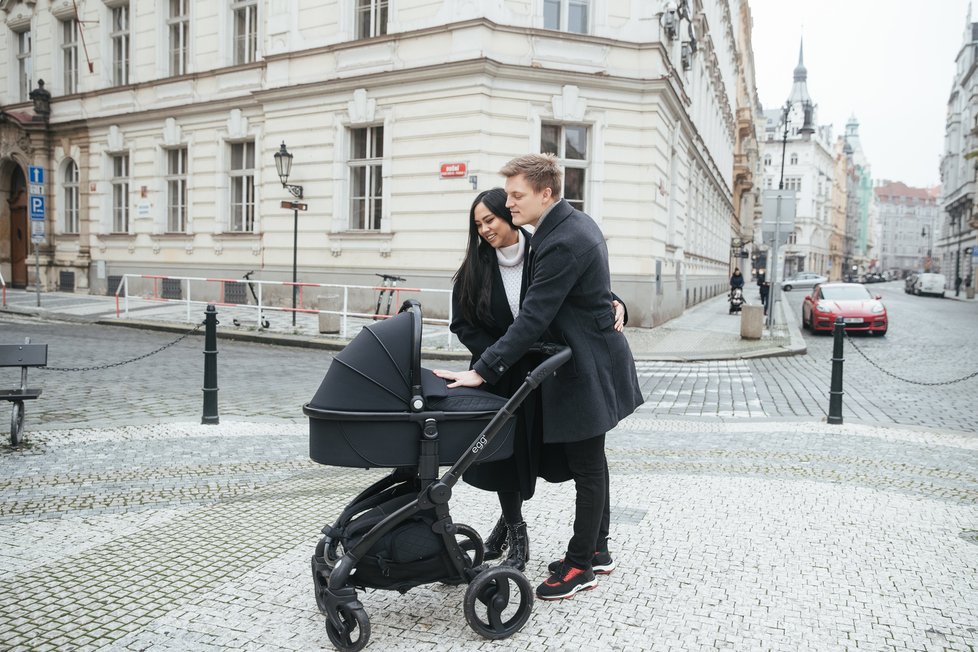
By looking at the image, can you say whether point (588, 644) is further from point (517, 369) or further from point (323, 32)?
point (323, 32)

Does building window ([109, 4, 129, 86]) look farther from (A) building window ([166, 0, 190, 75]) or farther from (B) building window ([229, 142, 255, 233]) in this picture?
(B) building window ([229, 142, 255, 233])

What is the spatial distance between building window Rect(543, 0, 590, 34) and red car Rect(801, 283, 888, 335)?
878 centimetres

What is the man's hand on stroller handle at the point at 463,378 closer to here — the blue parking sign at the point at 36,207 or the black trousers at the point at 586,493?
the black trousers at the point at 586,493

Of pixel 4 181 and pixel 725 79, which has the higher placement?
pixel 725 79

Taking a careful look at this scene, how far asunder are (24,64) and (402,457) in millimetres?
29639

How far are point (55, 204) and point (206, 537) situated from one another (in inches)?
978

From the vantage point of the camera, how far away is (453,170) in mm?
16484

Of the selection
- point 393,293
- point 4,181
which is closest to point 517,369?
point 393,293

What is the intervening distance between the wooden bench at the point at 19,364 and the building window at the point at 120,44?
1967 cm

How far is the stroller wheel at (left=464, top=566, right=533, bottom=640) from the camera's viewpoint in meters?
2.97

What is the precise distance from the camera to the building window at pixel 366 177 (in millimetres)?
17984

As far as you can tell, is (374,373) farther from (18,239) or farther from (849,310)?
(18,239)

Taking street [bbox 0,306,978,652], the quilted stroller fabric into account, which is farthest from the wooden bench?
the quilted stroller fabric

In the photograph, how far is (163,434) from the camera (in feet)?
21.5
